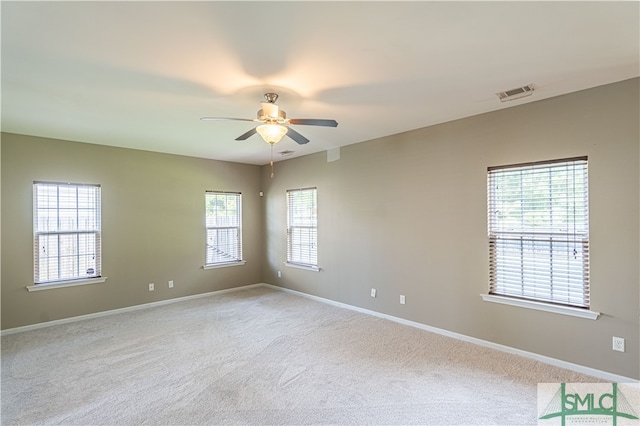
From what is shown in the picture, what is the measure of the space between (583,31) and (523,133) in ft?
4.51

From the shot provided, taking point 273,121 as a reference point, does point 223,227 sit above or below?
below

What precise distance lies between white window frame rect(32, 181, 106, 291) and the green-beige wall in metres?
0.11

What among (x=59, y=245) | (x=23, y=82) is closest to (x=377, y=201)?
(x=23, y=82)

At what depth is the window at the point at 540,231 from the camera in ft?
9.73

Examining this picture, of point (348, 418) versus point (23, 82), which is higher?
point (23, 82)

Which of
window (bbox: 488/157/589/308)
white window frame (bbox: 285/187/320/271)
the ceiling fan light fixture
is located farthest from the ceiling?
white window frame (bbox: 285/187/320/271)

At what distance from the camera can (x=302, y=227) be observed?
5.89 meters

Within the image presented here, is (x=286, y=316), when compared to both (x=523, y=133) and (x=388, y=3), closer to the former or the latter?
(x=523, y=133)

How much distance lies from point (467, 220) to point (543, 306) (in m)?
1.12

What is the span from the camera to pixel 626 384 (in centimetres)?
267

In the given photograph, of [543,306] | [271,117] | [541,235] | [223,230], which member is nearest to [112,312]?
[223,230]

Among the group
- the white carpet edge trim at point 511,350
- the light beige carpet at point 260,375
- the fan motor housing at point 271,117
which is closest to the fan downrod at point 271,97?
the fan motor housing at point 271,117

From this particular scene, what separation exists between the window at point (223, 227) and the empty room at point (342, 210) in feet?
1.88

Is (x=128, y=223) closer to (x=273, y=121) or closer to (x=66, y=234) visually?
(x=66, y=234)
